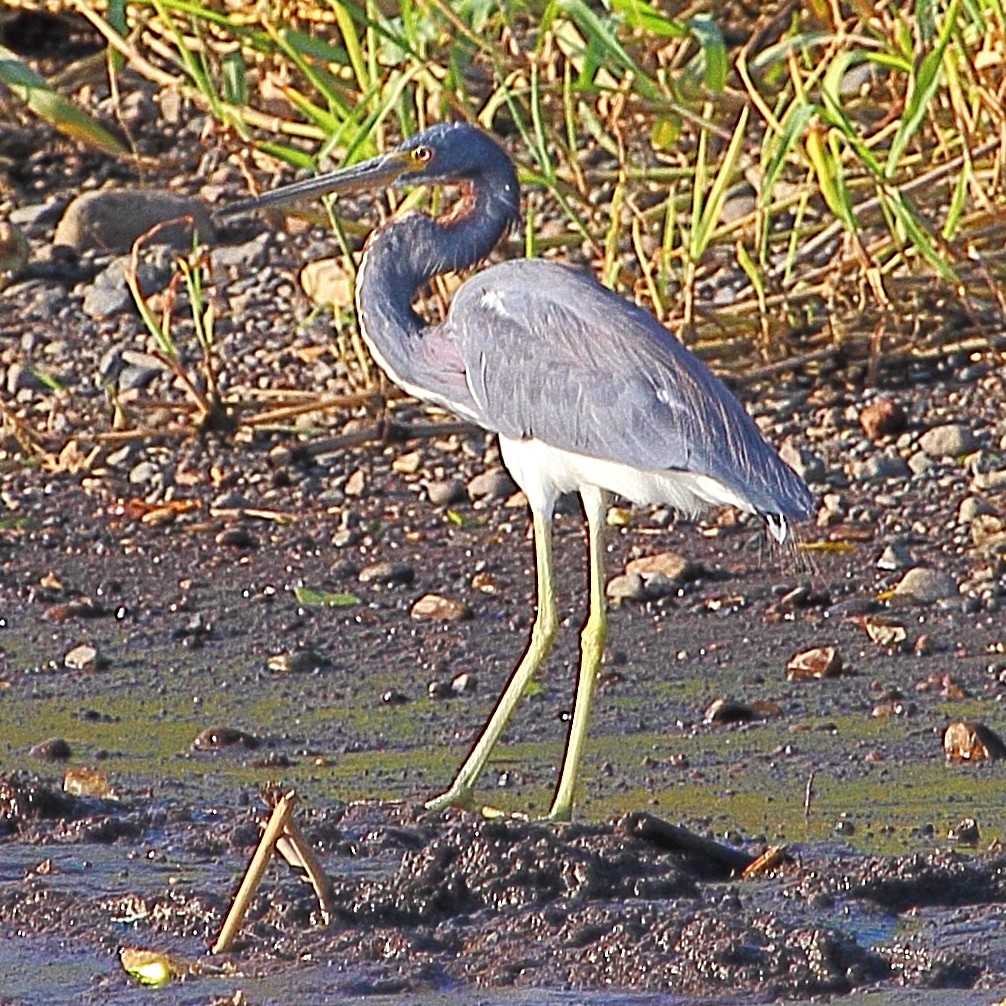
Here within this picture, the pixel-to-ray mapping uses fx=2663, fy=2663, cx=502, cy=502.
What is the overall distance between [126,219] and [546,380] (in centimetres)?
405

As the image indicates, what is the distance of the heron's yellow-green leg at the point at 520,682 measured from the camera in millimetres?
5094

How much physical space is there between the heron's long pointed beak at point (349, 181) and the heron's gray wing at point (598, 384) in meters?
0.35

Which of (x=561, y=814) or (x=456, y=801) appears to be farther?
(x=456, y=801)

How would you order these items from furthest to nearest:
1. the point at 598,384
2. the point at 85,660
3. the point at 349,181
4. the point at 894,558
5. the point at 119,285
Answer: the point at 119,285
the point at 894,558
the point at 85,660
the point at 349,181
the point at 598,384

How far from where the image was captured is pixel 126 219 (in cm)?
905

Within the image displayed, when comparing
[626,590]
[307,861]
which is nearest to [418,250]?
[626,590]

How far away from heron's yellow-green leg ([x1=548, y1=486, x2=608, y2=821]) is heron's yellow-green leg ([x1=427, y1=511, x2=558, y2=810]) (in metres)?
0.09

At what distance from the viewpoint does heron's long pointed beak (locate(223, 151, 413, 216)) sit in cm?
571

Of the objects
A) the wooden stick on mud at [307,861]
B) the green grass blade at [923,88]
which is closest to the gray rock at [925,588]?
the green grass blade at [923,88]

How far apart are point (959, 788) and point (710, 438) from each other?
2.71 feet

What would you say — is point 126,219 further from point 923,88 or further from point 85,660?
point 923,88

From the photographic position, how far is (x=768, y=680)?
19.5 feet

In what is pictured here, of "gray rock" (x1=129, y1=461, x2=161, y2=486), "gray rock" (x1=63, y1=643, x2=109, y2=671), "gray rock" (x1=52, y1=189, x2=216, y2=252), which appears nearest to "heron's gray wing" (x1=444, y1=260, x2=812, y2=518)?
"gray rock" (x1=63, y1=643, x2=109, y2=671)

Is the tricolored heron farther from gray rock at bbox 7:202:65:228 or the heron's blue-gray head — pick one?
gray rock at bbox 7:202:65:228
